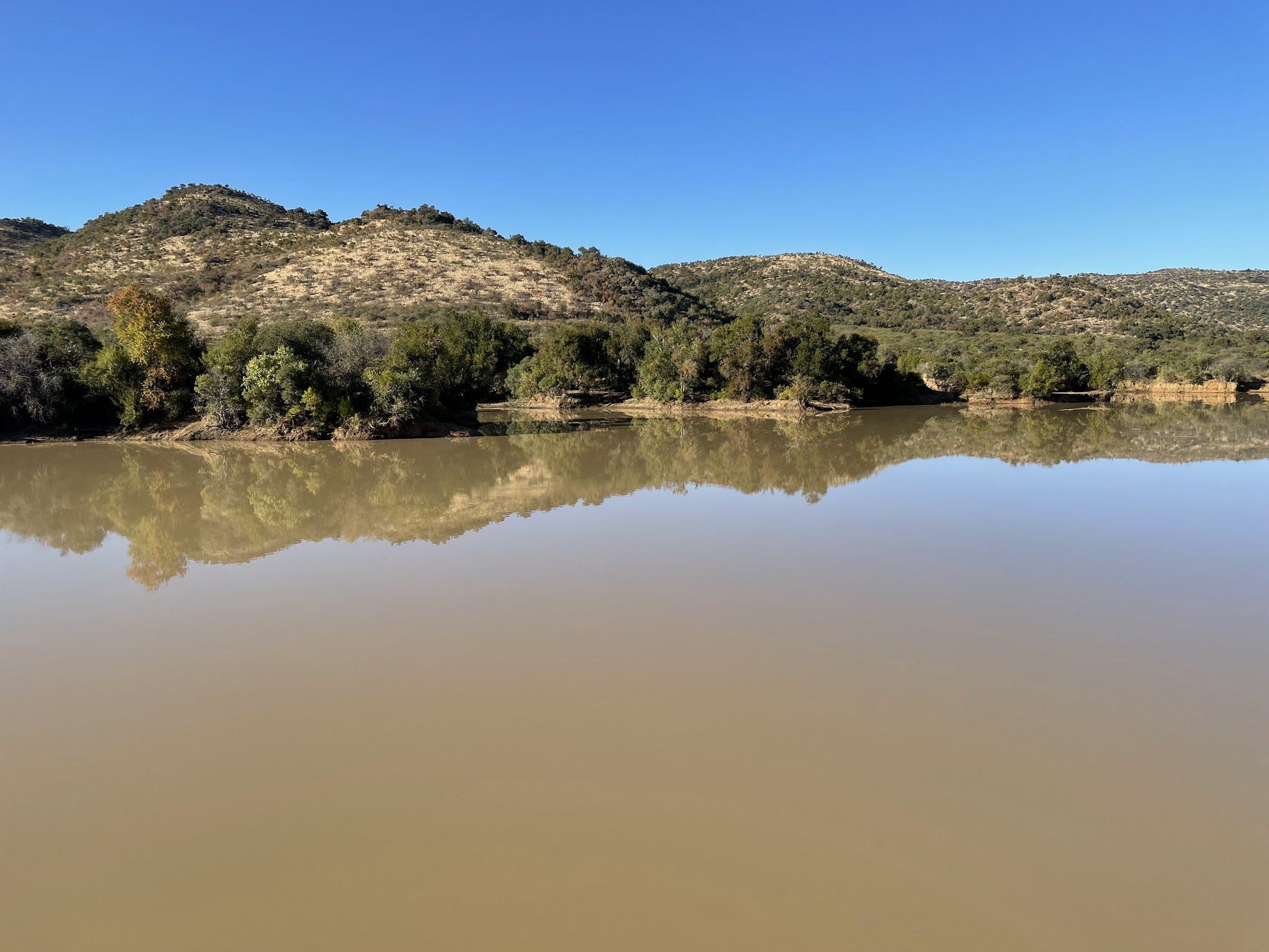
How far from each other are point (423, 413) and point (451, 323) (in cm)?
1957

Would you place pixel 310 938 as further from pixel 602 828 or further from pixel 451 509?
pixel 451 509

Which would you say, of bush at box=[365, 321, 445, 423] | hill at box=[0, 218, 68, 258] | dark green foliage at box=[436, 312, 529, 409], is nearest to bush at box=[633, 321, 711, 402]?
dark green foliage at box=[436, 312, 529, 409]

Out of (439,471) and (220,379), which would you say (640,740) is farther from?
(220,379)

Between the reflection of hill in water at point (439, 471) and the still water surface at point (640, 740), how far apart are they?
2.62ft

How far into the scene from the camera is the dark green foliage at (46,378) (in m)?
24.7

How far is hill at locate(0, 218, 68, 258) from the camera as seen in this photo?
81.9 m

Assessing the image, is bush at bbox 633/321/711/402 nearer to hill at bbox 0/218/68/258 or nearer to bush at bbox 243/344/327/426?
bush at bbox 243/344/327/426

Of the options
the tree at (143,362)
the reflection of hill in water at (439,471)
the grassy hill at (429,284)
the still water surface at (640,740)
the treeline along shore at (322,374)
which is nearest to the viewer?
the still water surface at (640,740)

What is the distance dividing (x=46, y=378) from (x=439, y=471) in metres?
17.5

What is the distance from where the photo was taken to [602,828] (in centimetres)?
→ 454

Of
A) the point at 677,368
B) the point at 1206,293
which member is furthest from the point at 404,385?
the point at 1206,293

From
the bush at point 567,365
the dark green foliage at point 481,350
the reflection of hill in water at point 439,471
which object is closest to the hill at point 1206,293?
the reflection of hill in water at point 439,471

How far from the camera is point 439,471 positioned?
64.5ft

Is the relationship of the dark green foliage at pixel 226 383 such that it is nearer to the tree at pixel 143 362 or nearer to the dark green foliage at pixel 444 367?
the tree at pixel 143 362
